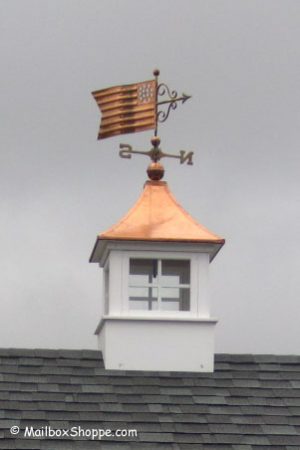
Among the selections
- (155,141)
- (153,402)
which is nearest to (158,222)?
(155,141)

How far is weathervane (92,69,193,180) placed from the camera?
20.4 m

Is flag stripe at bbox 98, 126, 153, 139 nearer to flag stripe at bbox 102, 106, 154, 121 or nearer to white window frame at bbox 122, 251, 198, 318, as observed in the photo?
flag stripe at bbox 102, 106, 154, 121

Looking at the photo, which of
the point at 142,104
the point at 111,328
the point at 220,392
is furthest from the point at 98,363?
the point at 142,104

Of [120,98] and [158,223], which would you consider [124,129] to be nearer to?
[120,98]

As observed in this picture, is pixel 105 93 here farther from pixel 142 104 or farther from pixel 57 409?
pixel 57 409

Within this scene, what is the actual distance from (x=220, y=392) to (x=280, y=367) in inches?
47.5

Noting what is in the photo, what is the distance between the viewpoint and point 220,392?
19.2 meters

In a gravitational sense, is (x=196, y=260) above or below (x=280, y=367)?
above

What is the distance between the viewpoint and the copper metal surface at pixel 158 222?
788 inches

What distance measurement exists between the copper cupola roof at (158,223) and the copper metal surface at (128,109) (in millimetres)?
885

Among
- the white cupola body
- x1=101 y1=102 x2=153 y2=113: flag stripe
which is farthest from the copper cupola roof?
x1=101 y1=102 x2=153 y2=113: flag stripe

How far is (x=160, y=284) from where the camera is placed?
20047 mm

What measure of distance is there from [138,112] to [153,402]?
4.32 m

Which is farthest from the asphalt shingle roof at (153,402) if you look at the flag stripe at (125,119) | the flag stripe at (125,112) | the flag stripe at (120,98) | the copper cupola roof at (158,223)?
the flag stripe at (120,98)
